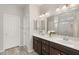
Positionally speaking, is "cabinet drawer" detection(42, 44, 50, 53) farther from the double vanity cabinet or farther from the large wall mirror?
the large wall mirror

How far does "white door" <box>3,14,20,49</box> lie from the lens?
203 cm

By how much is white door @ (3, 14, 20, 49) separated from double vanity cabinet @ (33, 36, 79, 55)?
1.14ft

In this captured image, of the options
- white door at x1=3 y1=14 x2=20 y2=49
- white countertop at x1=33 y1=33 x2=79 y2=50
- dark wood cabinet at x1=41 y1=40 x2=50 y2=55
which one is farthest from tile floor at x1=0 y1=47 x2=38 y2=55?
white countertop at x1=33 y1=33 x2=79 y2=50

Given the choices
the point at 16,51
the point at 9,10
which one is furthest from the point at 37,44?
the point at 9,10

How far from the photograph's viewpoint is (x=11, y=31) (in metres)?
2.06

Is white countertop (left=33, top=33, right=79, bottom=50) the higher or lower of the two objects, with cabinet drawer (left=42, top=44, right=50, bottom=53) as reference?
higher

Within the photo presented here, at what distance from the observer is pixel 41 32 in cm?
215

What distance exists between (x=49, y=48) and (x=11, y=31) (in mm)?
773

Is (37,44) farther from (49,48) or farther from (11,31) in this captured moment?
(11,31)

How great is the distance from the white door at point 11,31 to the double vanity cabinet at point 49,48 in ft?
1.14

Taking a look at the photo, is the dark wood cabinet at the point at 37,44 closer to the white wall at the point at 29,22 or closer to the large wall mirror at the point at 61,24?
the white wall at the point at 29,22

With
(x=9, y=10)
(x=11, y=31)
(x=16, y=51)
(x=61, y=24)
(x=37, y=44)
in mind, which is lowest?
(x=16, y=51)
